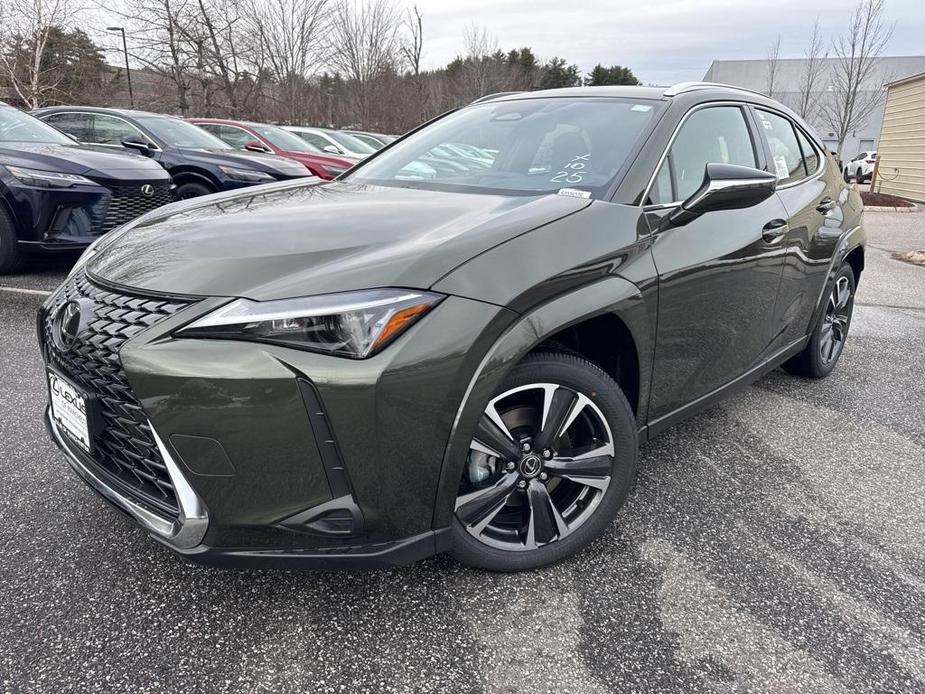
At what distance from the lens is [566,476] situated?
2094 mm

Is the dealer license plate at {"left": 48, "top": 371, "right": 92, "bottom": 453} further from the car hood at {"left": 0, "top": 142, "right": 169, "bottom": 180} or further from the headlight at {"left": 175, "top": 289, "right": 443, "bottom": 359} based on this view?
the car hood at {"left": 0, "top": 142, "right": 169, "bottom": 180}

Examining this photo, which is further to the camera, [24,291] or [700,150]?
[24,291]

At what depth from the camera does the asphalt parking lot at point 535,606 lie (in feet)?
5.71

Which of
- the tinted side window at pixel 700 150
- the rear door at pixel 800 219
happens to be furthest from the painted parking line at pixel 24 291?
the rear door at pixel 800 219

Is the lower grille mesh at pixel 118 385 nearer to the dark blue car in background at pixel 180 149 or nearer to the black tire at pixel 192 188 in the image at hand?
the dark blue car in background at pixel 180 149

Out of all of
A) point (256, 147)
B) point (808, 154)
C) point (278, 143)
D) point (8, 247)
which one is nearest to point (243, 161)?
point (256, 147)

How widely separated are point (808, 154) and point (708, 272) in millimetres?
1810

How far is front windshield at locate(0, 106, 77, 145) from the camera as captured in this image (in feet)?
19.1

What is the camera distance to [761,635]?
75.3 inches

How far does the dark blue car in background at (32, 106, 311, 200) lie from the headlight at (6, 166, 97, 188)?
2.41 metres

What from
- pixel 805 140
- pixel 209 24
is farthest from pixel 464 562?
pixel 209 24

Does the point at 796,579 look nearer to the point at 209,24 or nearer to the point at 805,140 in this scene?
the point at 805,140

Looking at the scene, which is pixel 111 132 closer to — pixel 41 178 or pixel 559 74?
pixel 41 178

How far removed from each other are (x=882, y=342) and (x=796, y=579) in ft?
11.9
